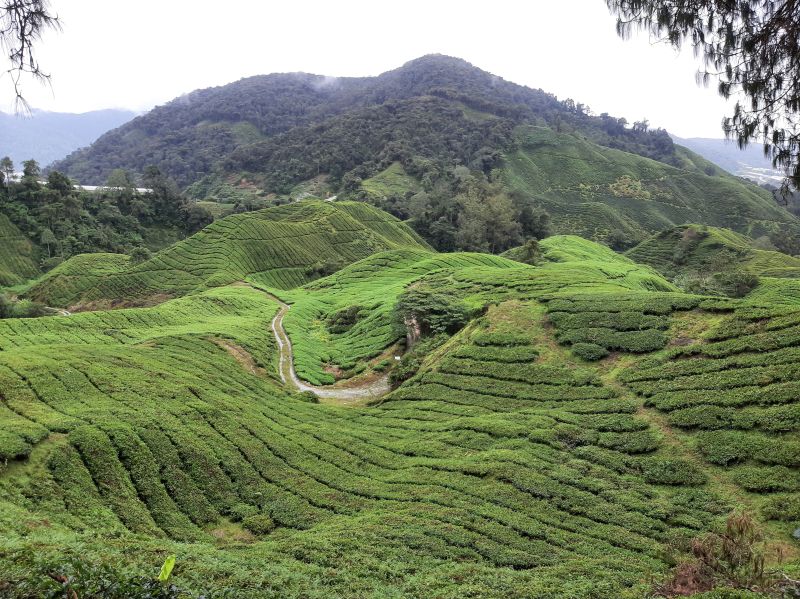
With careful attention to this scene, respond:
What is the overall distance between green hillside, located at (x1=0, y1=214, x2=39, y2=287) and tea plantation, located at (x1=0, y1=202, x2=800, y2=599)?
216 ft

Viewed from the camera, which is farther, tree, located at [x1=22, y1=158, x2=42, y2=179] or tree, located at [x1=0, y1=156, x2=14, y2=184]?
tree, located at [x1=22, y1=158, x2=42, y2=179]

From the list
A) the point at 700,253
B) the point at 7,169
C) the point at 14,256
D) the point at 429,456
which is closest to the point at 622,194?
the point at 700,253

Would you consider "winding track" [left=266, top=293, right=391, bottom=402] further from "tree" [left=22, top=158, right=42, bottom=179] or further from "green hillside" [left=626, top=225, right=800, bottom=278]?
"tree" [left=22, top=158, right=42, bottom=179]

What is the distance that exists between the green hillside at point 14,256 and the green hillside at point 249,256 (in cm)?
1593

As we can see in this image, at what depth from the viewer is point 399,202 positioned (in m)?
134

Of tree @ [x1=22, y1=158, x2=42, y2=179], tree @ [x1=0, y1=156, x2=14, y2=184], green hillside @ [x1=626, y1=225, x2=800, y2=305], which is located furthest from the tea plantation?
tree @ [x1=22, y1=158, x2=42, y2=179]

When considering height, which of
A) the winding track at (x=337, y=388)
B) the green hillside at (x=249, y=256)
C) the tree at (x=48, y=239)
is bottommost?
the winding track at (x=337, y=388)

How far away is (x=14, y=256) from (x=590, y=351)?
10786cm

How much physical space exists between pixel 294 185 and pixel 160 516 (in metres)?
171

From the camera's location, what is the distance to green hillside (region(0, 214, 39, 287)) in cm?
8638

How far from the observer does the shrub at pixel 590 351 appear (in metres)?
26.4

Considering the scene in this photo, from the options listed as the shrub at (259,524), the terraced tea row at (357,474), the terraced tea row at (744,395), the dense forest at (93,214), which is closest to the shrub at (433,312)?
the terraced tea row at (357,474)

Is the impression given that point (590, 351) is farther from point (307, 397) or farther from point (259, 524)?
point (259, 524)

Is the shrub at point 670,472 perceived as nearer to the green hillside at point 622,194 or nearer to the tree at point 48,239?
the tree at point 48,239
